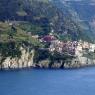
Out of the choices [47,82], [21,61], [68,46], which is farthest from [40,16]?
[47,82]

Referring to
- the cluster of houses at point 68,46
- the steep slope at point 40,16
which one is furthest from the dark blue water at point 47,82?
the steep slope at point 40,16

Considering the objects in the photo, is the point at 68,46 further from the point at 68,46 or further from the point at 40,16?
the point at 40,16

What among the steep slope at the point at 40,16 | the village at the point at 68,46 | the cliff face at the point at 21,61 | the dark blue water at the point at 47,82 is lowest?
the dark blue water at the point at 47,82

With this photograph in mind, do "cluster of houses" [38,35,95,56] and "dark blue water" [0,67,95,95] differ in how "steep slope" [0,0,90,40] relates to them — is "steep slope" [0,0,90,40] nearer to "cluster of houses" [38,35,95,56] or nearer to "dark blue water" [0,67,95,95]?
"cluster of houses" [38,35,95,56]

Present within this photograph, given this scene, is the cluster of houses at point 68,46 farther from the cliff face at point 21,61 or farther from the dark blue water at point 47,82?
the dark blue water at point 47,82

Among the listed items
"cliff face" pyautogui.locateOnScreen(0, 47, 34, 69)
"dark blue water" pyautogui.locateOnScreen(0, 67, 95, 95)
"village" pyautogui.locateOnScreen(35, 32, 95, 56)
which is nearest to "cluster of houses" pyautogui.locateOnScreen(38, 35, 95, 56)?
"village" pyautogui.locateOnScreen(35, 32, 95, 56)
